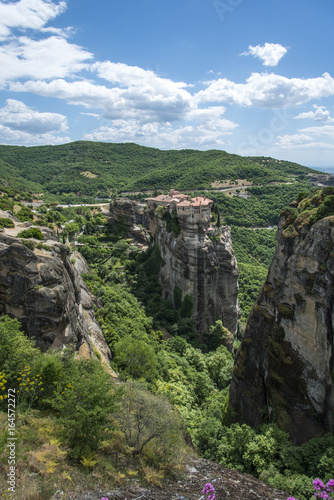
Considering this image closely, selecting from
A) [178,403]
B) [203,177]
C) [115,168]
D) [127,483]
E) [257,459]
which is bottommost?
[178,403]

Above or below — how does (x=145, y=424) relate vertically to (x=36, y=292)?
below

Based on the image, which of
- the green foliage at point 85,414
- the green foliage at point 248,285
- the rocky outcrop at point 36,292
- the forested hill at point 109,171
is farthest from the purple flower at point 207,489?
the forested hill at point 109,171

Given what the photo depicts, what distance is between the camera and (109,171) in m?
179

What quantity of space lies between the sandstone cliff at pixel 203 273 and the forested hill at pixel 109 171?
8423 cm

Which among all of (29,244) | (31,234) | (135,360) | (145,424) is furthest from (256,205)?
(145,424)

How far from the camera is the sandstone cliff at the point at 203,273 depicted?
45.8 m

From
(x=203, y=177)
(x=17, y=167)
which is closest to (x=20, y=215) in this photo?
(x=203, y=177)

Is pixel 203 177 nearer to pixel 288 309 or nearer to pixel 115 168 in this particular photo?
pixel 115 168

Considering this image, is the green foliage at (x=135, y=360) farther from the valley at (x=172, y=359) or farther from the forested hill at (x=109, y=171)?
the forested hill at (x=109, y=171)

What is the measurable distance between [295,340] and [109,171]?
574ft

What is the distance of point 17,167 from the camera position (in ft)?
543

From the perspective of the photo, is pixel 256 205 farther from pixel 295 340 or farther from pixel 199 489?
pixel 199 489

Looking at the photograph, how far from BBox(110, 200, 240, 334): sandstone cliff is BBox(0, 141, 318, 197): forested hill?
84.2 metres

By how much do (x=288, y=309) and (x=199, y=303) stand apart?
1113 inches
